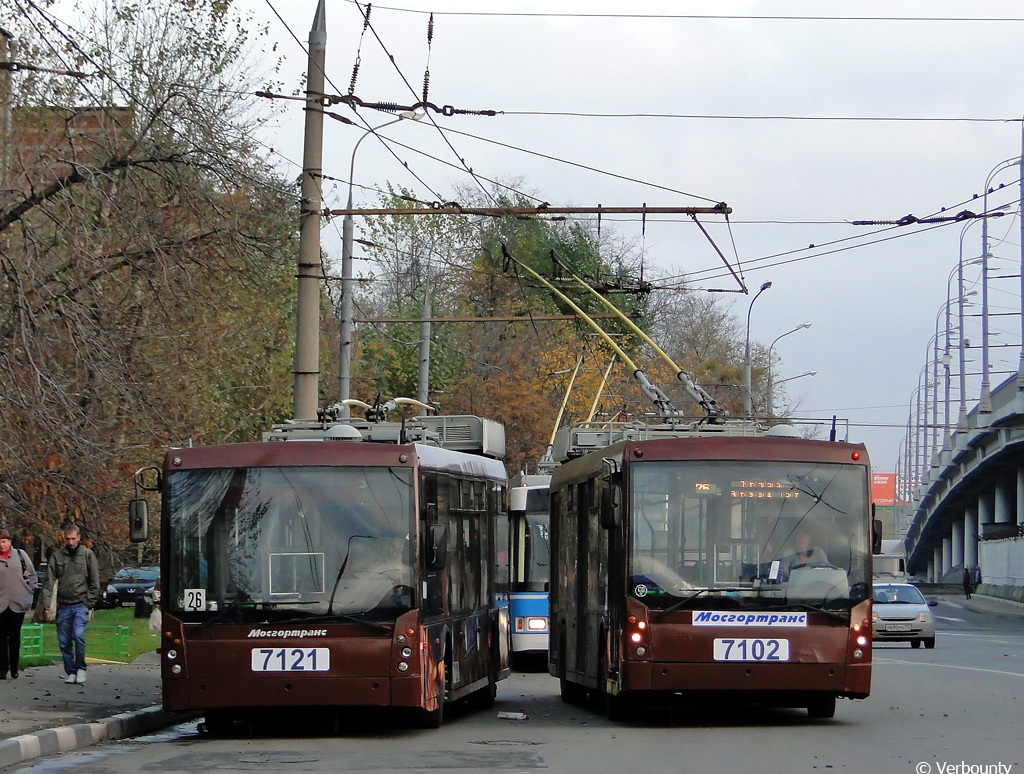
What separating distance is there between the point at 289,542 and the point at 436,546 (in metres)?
1.18

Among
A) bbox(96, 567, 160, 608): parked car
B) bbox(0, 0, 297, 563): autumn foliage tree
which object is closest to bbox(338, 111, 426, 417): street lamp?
bbox(0, 0, 297, 563): autumn foliage tree

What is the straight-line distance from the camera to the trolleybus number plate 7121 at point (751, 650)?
A: 1366 cm

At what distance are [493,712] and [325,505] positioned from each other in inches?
164

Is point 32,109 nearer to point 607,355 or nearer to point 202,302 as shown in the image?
point 202,302

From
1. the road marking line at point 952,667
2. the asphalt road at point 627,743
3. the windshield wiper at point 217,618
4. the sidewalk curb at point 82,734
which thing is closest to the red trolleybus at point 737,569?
the asphalt road at point 627,743

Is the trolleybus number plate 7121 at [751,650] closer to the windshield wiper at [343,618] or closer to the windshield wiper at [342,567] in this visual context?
the windshield wiper at [343,618]

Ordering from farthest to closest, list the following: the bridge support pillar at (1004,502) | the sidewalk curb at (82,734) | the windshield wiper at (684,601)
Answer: the bridge support pillar at (1004,502) → the windshield wiper at (684,601) → the sidewalk curb at (82,734)

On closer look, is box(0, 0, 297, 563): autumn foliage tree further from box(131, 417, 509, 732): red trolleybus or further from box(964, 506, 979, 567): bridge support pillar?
box(964, 506, 979, 567): bridge support pillar

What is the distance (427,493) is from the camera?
1377 centimetres

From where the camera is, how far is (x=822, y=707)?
14805mm

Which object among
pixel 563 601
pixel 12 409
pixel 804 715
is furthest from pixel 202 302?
pixel 804 715

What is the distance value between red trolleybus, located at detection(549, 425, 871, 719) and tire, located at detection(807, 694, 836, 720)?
0.06ft

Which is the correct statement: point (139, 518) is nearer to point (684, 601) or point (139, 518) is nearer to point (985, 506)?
point (684, 601)

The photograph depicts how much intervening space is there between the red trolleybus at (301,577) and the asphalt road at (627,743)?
19.1 inches
